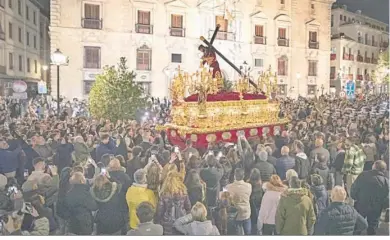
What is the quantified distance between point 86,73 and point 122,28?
1.91 feet

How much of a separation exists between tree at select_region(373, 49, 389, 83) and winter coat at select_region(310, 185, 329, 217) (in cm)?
131

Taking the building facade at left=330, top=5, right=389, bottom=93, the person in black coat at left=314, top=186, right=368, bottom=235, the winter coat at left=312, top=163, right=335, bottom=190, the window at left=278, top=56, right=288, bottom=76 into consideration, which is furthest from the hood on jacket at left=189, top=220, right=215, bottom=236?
the building facade at left=330, top=5, right=389, bottom=93

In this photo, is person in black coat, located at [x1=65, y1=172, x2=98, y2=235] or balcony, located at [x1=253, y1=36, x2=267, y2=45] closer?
person in black coat, located at [x1=65, y1=172, x2=98, y2=235]

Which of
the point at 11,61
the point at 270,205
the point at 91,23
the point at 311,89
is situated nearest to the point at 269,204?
the point at 270,205

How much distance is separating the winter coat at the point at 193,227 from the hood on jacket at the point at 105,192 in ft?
2.22

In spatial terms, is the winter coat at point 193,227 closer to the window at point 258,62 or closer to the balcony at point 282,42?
the window at point 258,62

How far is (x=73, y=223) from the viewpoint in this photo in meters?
4.73

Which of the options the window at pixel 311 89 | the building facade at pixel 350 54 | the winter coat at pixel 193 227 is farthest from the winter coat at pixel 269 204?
the building facade at pixel 350 54

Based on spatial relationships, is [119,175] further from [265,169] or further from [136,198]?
[265,169]

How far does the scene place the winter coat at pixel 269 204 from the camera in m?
4.77

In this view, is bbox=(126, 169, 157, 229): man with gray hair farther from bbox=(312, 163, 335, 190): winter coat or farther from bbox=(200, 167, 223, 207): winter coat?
bbox=(312, 163, 335, 190): winter coat

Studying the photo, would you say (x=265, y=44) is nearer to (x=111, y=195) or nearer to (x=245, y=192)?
(x=245, y=192)

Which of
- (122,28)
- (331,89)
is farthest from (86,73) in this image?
(331,89)

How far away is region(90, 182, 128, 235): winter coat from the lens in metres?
4.71
